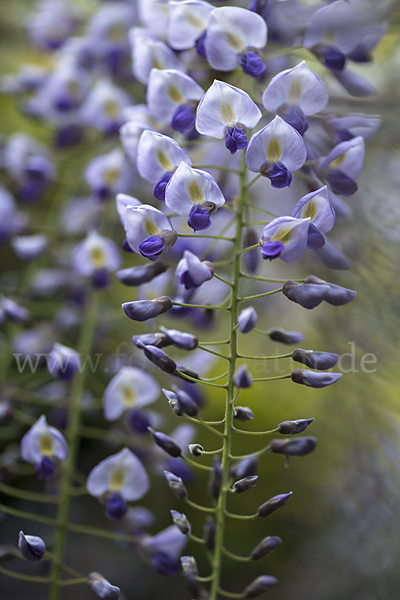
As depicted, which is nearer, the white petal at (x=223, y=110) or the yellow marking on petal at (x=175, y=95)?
the white petal at (x=223, y=110)

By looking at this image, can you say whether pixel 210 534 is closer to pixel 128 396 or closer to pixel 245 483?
pixel 245 483

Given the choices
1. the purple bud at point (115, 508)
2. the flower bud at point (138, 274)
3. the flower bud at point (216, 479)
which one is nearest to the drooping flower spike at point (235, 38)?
the flower bud at point (138, 274)

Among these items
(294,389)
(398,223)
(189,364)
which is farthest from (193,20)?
(294,389)

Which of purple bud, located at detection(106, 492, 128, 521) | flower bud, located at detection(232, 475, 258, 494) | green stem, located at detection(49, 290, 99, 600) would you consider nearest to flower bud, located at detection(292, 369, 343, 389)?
flower bud, located at detection(232, 475, 258, 494)

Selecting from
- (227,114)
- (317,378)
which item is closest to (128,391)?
(317,378)

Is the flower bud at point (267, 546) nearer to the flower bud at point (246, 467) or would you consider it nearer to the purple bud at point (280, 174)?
the flower bud at point (246, 467)
